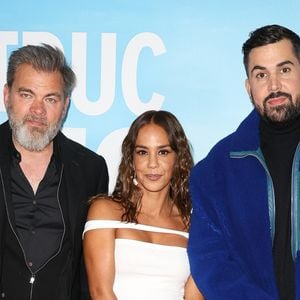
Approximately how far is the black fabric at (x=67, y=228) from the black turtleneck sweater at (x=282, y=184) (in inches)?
29.5

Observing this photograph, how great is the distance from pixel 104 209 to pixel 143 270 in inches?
10.5

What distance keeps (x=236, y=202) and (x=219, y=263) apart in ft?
0.69

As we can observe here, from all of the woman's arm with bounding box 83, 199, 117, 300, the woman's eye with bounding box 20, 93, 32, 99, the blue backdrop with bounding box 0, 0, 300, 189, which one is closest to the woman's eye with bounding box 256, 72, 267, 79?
the blue backdrop with bounding box 0, 0, 300, 189

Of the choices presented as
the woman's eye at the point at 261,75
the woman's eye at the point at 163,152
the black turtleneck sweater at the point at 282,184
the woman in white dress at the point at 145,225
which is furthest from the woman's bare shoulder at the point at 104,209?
the woman's eye at the point at 261,75

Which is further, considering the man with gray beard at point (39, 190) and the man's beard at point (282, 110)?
A: the man with gray beard at point (39, 190)

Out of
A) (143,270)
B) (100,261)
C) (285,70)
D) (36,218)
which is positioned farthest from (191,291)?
(285,70)

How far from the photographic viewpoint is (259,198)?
1865 mm

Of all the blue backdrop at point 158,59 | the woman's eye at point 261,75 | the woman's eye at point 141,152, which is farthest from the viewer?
the blue backdrop at point 158,59

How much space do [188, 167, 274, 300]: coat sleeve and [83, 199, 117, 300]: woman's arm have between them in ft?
0.96

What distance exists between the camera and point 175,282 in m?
2.10

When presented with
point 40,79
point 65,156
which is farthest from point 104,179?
point 40,79

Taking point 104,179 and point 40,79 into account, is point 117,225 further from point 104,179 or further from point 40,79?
point 40,79

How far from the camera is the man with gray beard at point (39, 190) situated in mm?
2098

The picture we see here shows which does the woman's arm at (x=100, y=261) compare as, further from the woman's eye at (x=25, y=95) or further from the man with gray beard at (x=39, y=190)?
the woman's eye at (x=25, y=95)
